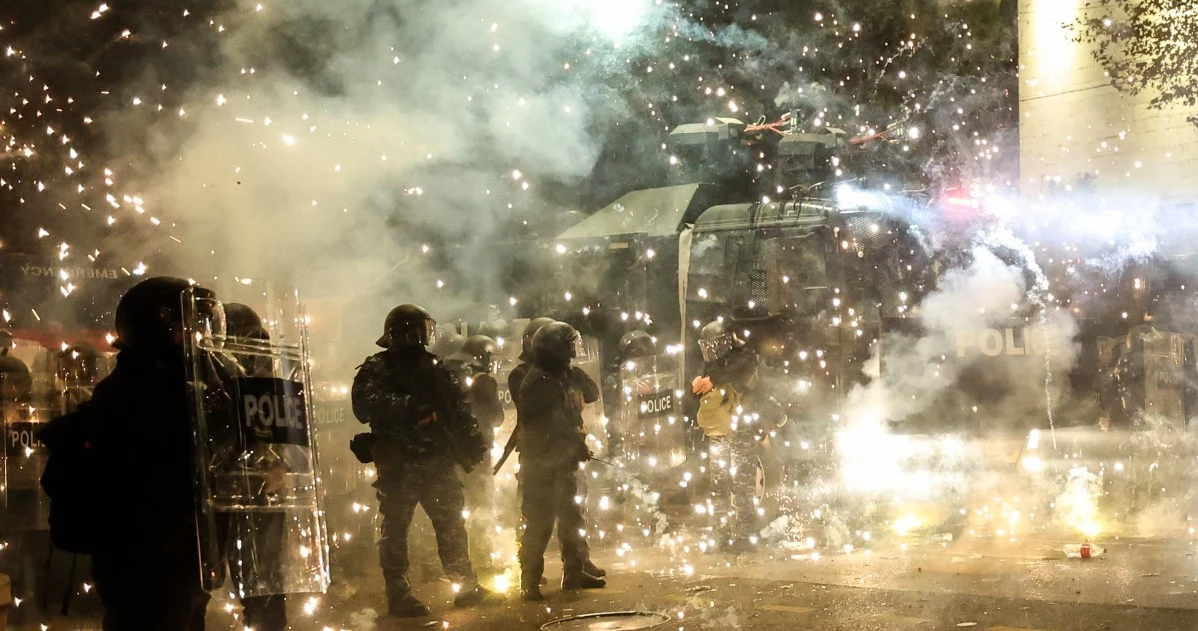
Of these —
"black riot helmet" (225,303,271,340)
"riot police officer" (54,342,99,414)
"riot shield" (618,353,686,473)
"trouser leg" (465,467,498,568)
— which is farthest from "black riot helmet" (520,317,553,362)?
"black riot helmet" (225,303,271,340)

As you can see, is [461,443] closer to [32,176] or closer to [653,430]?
[653,430]

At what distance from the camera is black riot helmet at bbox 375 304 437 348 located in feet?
19.8

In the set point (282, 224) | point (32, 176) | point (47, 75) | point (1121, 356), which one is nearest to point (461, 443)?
point (282, 224)

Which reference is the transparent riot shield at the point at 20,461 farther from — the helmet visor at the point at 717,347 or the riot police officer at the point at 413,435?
the helmet visor at the point at 717,347

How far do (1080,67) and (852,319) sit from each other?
30.9 feet

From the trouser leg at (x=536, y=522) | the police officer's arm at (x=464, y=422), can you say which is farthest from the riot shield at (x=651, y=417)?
the police officer's arm at (x=464, y=422)

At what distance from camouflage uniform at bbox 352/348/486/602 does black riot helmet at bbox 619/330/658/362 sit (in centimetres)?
427

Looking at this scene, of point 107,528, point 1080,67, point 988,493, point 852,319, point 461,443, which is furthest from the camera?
point 1080,67

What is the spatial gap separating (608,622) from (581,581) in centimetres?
102

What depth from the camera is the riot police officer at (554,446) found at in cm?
653

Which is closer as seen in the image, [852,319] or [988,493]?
[988,493]

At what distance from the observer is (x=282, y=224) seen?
882 cm

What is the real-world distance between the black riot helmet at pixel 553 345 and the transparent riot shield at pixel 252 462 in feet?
10.5

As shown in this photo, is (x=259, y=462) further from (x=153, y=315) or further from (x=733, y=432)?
(x=733, y=432)
